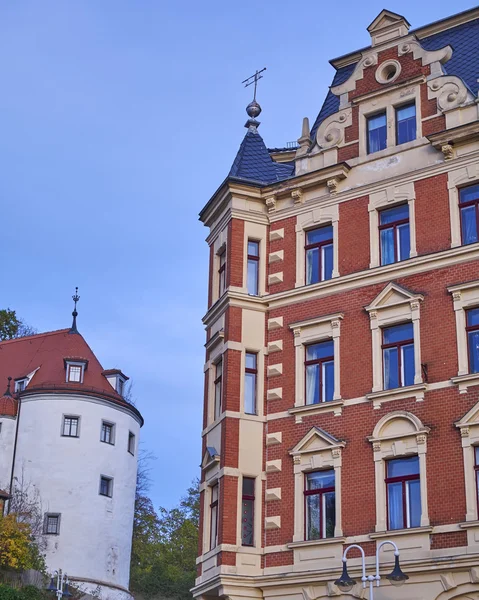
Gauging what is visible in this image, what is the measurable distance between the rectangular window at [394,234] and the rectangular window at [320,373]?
2.90 metres

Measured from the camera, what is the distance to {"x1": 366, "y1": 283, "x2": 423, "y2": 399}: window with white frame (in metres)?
27.7

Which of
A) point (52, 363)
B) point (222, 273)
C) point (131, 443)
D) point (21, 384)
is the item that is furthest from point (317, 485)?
point (52, 363)

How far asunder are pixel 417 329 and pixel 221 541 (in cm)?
752

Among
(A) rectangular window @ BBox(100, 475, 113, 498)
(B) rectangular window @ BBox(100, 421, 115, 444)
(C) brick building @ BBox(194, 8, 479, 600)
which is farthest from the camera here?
(B) rectangular window @ BBox(100, 421, 115, 444)

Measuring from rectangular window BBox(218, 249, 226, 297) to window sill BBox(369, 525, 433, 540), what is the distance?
355 inches

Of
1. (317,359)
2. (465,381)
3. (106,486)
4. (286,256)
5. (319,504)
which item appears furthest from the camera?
(106,486)

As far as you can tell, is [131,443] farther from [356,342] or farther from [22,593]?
[356,342]

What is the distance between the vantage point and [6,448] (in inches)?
2421

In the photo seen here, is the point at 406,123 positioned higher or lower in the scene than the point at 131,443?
lower

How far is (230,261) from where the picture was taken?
31344 millimetres

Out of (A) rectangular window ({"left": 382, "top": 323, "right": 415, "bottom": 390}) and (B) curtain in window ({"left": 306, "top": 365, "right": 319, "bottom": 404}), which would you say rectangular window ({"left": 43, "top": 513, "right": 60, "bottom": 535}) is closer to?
(B) curtain in window ({"left": 306, "top": 365, "right": 319, "bottom": 404})

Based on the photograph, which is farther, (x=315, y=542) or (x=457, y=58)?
(x=457, y=58)

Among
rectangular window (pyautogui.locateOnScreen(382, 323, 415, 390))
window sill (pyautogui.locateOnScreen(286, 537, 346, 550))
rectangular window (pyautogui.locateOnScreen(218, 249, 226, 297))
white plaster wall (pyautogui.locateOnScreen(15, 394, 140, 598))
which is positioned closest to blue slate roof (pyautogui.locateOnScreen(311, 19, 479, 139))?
rectangular window (pyautogui.locateOnScreen(218, 249, 226, 297))

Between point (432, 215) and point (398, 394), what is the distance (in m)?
4.97
